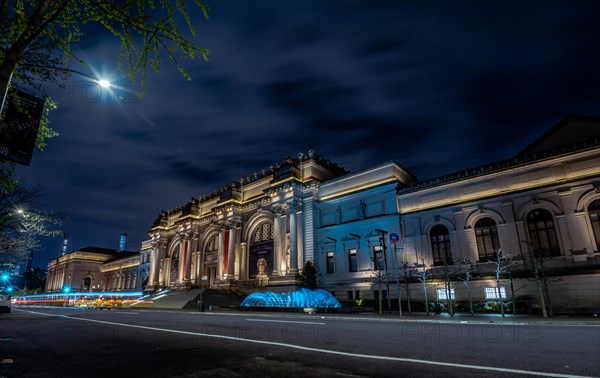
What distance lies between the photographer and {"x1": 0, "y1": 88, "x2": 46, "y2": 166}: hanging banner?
7.15 m

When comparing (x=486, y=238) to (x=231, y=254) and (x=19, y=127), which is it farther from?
(x=231, y=254)

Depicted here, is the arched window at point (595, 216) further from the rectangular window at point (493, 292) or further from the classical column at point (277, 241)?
the classical column at point (277, 241)

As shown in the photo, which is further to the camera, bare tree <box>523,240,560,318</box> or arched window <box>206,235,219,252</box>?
arched window <box>206,235,219,252</box>

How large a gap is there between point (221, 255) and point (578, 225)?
136 ft

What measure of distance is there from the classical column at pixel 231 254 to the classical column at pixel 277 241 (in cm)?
877

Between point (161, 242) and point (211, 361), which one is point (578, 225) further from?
point (161, 242)

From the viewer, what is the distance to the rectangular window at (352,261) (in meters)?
34.8

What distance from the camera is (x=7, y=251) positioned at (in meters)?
22.1

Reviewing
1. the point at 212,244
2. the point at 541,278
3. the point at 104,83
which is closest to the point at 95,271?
the point at 212,244

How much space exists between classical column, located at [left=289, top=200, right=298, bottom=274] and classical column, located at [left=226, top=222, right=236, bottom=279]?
39.7 ft

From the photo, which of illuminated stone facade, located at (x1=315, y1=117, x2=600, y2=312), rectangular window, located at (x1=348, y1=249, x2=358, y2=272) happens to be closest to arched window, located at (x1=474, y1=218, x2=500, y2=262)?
illuminated stone facade, located at (x1=315, y1=117, x2=600, y2=312)

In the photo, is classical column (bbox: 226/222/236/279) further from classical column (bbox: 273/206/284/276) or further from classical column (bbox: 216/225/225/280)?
classical column (bbox: 273/206/284/276)

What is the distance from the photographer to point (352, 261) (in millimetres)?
35156

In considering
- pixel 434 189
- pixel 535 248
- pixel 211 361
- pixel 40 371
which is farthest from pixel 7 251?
pixel 535 248
